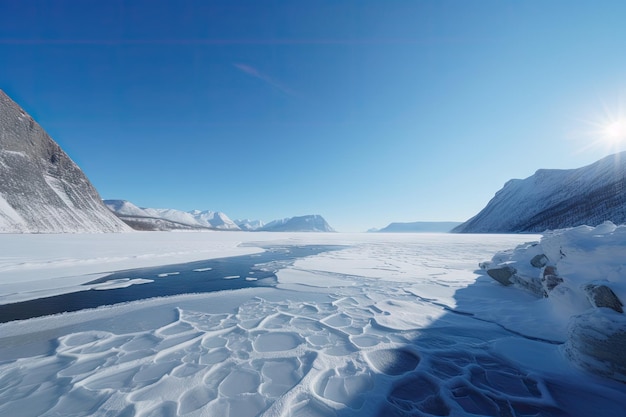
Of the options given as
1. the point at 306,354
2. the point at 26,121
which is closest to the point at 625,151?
the point at 306,354

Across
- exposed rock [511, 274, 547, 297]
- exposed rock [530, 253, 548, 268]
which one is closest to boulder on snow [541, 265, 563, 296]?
exposed rock [511, 274, 547, 297]

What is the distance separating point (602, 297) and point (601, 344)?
1.01 metres

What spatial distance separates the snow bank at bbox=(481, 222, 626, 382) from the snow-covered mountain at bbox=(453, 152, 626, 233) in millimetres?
70905

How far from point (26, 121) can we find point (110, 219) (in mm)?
29644

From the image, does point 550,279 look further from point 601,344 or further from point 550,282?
point 601,344

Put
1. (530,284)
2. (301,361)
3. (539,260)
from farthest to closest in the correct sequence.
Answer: (539,260) < (530,284) < (301,361)

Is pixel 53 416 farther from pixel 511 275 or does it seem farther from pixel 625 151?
pixel 625 151

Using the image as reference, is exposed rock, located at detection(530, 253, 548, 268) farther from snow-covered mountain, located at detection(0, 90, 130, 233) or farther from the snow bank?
snow-covered mountain, located at detection(0, 90, 130, 233)

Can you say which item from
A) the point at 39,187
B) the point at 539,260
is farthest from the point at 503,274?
the point at 39,187

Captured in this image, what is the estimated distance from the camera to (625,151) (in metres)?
86.2

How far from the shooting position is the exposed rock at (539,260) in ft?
22.7

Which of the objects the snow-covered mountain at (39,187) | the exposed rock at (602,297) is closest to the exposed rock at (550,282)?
the exposed rock at (602,297)

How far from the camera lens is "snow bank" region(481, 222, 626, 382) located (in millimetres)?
3100

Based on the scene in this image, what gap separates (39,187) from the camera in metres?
50.7
